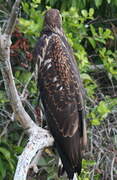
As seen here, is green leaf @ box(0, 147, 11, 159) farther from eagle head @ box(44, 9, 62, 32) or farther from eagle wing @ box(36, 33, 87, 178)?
eagle head @ box(44, 9, 62, 32)

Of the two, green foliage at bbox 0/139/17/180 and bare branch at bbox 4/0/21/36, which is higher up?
bare branch at bbox 4/0/21/36

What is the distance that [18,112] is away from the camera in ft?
11.9

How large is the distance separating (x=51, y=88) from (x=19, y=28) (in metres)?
0.91

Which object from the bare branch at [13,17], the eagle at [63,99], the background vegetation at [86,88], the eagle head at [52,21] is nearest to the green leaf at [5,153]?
the background vegetation at [86,88]

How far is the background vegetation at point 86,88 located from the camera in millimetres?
4750

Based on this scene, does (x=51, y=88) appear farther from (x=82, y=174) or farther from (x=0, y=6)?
(x=0, y=6)

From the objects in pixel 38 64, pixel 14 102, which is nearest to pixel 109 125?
pixel 38 64

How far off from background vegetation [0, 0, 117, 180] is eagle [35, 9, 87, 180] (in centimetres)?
36

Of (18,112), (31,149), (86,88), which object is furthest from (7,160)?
(31,149)

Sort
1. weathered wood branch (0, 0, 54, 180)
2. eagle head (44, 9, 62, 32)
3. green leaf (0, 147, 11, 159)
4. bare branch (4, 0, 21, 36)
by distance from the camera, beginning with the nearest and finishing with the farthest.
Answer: bare branch (4, 0, 21, 36), weathered wood branch (0, 0, 54, 180), eagle head (44, 9, 62, 32), green leaf (0, 147, 11, 159)

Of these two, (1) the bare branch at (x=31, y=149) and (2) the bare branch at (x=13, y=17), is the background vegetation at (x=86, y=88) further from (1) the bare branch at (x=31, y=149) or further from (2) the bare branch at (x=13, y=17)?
(2) the bare branch at (x=13, y=17)

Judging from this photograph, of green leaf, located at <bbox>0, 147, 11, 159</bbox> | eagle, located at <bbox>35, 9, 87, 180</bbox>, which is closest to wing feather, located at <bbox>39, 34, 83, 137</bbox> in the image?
eagle, located at <bbox>35, 9, 87, 180</bbox>

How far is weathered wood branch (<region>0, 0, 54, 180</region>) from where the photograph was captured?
326 centimetres

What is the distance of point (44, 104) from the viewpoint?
4.24 metres
